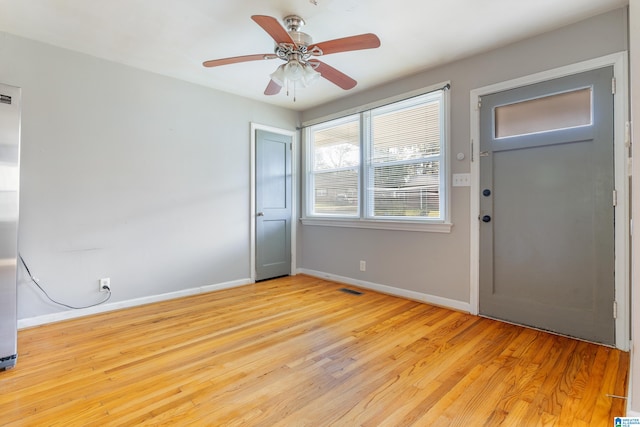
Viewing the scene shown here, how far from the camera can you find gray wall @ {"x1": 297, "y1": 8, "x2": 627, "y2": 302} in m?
2.47

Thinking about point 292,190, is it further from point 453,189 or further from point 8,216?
point 8,216

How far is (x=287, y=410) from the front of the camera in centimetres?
164

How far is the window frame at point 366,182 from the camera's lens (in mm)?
3268

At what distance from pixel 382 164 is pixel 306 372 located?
2.62 meters

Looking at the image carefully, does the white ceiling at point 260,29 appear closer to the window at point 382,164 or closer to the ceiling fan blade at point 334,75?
the ceiling fan blade at point 334,75

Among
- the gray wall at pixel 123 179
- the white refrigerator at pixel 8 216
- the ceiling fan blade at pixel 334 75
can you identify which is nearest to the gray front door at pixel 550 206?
the ceiling fan blade at pixel 334 75

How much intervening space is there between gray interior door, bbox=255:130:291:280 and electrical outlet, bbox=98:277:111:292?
174 centimetres

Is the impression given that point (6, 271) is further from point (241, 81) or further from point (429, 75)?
point (429, 75)

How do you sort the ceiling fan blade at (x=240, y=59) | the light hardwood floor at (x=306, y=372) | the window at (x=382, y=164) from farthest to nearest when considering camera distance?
1. the window at (x=382, y=164)
2. the ceiling fan blade at (x=240, y=59)
3. the light hardwood floor at (x=306, y=372)

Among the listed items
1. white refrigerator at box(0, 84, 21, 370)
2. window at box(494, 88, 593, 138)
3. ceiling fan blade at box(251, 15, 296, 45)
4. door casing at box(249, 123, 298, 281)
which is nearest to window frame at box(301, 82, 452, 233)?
door casing at box(249, 123, 298, 281)

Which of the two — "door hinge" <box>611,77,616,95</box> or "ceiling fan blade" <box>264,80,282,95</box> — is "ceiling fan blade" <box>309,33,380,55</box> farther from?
"door hinge" <box>611,77,616,95</box>

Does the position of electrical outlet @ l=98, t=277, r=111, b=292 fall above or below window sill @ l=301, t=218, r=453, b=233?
below

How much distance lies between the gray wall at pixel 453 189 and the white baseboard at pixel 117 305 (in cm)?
148

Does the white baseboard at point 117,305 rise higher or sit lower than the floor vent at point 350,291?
higher
